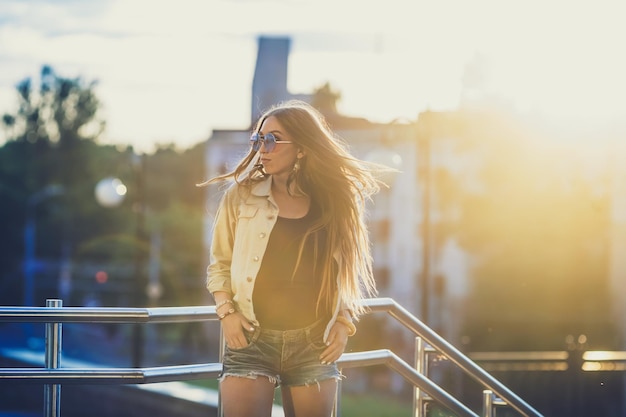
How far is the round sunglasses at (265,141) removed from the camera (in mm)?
3809

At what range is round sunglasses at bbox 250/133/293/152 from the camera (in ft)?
12.5

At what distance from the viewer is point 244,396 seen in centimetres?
362

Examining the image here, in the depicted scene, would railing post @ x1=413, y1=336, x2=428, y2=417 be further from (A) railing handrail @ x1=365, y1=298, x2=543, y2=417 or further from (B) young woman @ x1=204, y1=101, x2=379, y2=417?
(B) young woman @ x1=204, y1=101, x2=379, y2=417

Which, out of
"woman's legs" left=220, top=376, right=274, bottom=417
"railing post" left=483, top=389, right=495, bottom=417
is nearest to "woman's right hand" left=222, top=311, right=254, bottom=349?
"woman's legs" left=220, top=376, right=274, bottom=417

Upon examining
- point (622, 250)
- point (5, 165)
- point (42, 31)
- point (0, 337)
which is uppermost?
point (42, 31)

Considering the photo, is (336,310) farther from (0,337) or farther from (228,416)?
(0,337)

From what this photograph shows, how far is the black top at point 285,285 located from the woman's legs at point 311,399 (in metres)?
0.24

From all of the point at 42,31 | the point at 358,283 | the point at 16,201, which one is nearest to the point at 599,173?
the point at 358,283

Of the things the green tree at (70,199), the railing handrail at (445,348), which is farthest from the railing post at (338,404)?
the green tree at (70,199)

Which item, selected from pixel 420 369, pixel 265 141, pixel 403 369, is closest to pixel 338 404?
pixel 403 369

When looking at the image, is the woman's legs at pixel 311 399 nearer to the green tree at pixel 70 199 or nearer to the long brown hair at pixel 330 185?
the long brown hair at pixel 330 185

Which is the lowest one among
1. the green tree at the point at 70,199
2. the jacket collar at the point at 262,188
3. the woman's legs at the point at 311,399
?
the woman's legs at the point at 311,399

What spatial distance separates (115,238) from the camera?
6512 cm

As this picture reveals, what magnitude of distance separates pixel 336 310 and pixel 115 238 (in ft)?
205
